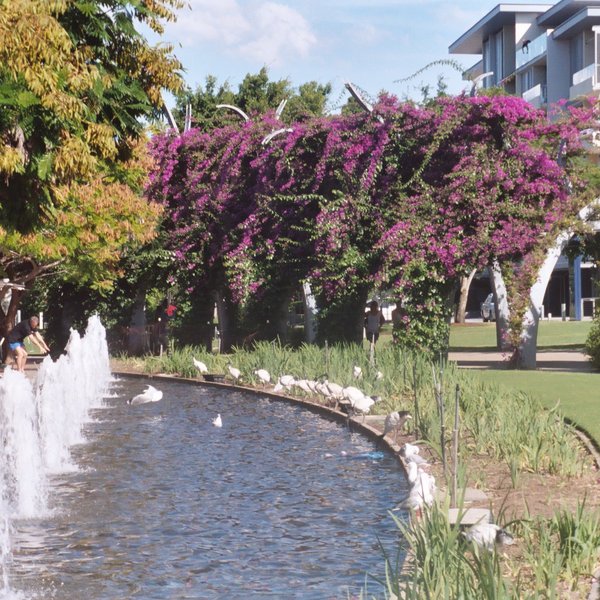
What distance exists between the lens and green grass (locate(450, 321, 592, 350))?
4081 cm

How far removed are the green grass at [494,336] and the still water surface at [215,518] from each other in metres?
22.9

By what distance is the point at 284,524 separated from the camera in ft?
36.4

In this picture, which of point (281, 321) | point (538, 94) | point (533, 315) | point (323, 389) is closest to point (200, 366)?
point (281, 321)

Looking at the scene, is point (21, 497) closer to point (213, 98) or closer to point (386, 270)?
point (386, 270)

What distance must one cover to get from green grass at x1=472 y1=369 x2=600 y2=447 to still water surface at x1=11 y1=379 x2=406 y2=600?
2882 mm

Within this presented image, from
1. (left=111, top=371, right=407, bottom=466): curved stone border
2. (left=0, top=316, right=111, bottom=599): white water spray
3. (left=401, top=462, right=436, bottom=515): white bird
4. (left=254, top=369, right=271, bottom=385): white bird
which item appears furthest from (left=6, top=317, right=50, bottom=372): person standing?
(left=401, top=462, right=436, bottom=515): white bird

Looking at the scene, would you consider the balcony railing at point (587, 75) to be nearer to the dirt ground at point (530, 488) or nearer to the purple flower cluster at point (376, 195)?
the purple flower cluster at point (376, 195)

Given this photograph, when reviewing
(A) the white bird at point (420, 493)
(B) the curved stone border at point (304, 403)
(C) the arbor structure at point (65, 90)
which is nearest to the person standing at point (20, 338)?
(B) the curved stone border at point (304, 403)

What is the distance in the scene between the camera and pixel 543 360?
3158cm

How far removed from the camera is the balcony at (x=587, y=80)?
61.4 meters

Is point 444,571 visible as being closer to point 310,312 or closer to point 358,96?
point 358,96

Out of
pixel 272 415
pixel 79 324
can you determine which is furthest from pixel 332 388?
pixel 79 324

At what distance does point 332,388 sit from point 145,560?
10.8 metres

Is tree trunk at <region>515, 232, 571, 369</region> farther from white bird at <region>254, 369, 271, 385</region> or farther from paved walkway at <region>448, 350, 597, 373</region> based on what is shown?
white bird at <region>254, 369, 271, 385</region>
